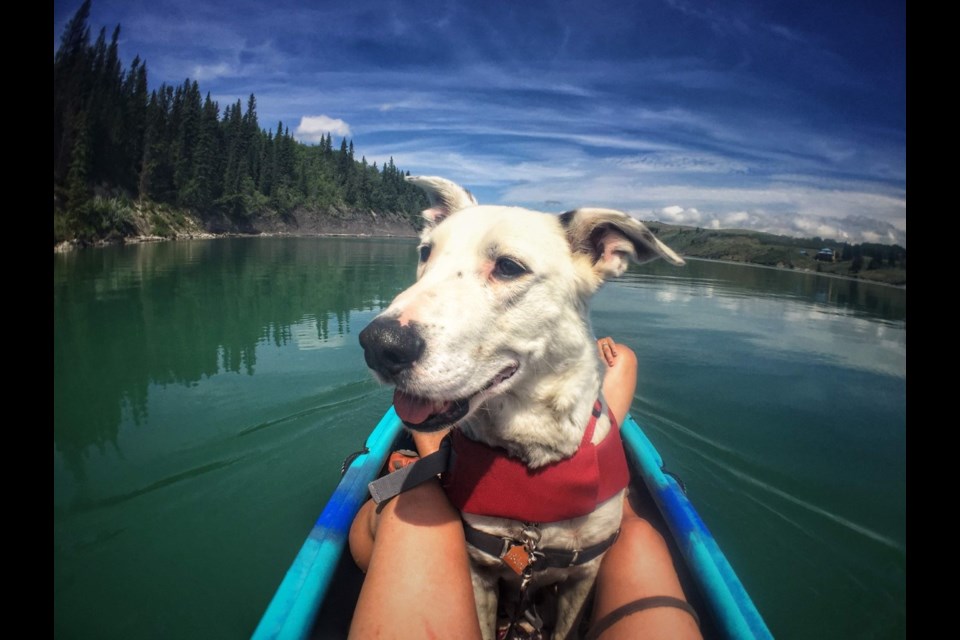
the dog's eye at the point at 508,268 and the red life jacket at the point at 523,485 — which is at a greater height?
the dog's eye at the point at 508,268

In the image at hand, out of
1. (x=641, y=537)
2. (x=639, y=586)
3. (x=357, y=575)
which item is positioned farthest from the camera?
(x=357, y=575)

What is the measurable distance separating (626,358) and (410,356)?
3025mm

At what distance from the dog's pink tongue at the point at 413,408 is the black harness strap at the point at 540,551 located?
737mm

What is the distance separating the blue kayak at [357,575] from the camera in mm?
2064

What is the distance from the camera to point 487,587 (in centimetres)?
227

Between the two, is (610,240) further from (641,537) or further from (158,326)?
(158,326)

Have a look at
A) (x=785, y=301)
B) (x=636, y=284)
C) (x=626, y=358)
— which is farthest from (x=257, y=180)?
(x=626, y=358)

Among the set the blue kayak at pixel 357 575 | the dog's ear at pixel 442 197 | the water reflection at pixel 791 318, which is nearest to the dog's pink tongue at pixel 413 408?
the blue kayak at pixel 357 575

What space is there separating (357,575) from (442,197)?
265cm

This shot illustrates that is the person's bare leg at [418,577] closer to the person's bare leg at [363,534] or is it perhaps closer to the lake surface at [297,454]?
the person's bare leg at [363,534]

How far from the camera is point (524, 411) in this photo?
7.15 feet

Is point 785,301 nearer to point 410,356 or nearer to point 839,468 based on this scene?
point 839,468

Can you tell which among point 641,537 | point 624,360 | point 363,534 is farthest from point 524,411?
point 624,360
